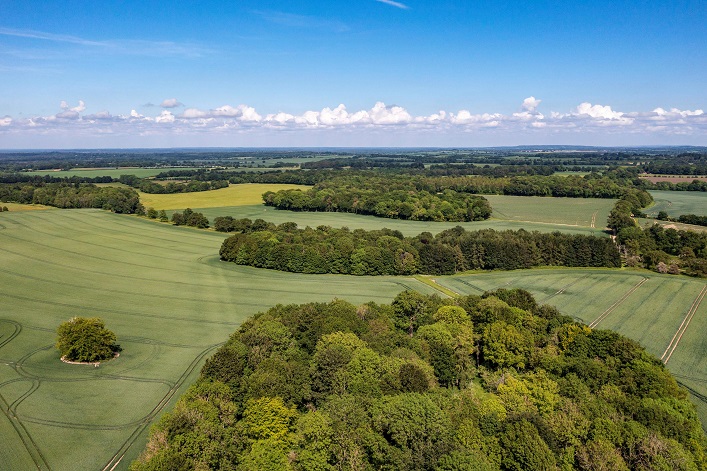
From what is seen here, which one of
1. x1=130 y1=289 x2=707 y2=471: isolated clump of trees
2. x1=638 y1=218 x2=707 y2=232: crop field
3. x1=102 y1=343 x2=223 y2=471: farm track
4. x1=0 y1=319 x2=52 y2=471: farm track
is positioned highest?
x1=638 y1=218 x2=707 y2=232: crop field

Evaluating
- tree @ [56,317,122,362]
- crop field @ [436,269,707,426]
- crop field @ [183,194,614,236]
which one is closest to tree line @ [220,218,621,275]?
crop field @ [436,269,707,426]

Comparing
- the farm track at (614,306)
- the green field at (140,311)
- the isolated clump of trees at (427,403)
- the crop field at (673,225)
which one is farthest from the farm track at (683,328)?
the crop field at (673,225)

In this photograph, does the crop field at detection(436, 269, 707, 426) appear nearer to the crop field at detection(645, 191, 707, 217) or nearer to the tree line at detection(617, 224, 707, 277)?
the tree line at detection(617, 224, 707, 277)

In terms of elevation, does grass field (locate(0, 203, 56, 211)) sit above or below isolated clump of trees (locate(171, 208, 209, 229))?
above

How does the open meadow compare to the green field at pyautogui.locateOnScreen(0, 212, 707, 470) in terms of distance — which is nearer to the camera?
the green field at pyautogui.locateOnScreen(0, 212, 707, 470)

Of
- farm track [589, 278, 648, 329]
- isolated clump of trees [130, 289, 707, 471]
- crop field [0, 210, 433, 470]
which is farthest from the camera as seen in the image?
farm track [589, 278, 648, 329]

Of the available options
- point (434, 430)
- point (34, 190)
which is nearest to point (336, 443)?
point (434, 430)

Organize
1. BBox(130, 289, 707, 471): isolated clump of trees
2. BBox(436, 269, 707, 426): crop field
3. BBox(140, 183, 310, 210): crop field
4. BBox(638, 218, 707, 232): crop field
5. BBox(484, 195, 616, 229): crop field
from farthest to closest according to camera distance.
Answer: BBox(140, 183, 310, 210): crop field, BBox(484, 195, 616, 229): crop field, BBox(638, 218, 707, 232): crop field, BBox(436, 269, 707, 426): crop field, BBox(130, 289, 707, 471): isolated clump of trees
